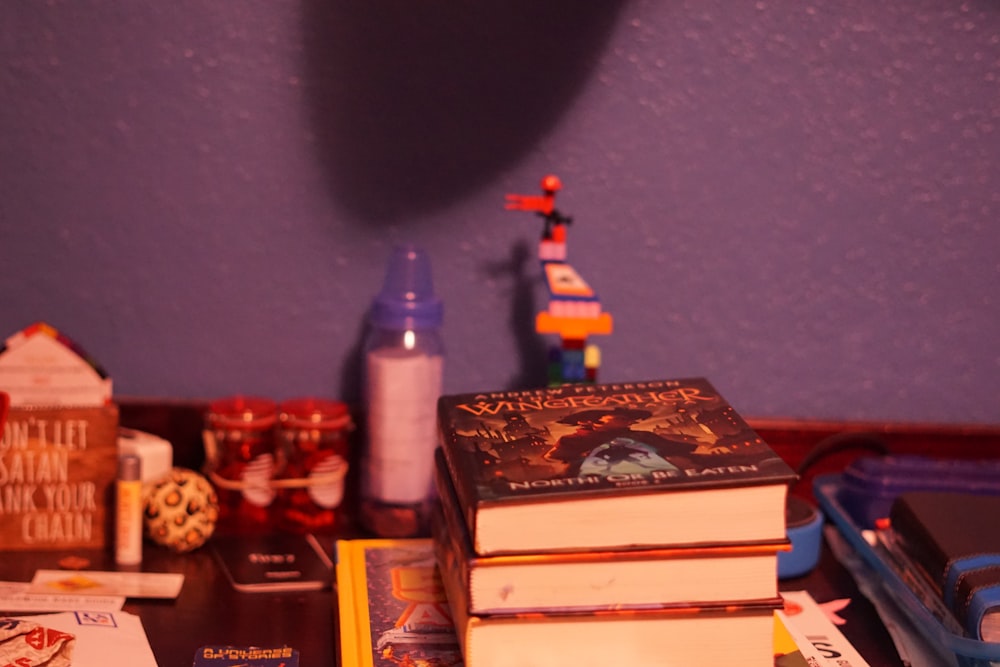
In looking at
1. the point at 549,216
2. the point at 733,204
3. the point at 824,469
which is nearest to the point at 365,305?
the point at 549,216

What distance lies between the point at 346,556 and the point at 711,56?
2.03ft

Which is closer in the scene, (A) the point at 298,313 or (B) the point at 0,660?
(B) the point at 0,660

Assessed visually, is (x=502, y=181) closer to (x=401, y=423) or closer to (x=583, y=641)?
(x=401, y=423)

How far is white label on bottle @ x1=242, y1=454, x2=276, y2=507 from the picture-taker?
101 cm

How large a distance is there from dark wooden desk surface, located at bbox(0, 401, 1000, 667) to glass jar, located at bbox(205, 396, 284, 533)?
0.21 ft

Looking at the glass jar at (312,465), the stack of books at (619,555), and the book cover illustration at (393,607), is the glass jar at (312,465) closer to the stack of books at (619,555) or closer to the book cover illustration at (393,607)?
the book cover illustration at (393,607)

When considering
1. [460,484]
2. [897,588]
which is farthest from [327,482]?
[897,588]

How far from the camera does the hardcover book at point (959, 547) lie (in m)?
0.73

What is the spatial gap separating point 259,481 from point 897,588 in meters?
0.59

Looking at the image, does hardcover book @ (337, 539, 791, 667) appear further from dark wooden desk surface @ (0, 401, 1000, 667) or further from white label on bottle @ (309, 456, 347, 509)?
white label on bottle @ (309, 456, 347, 509)

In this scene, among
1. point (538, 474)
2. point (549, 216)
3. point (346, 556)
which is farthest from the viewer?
point (549, 216)

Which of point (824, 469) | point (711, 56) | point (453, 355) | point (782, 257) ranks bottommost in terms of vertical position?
point (824, 469)

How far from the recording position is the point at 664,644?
0.68 m

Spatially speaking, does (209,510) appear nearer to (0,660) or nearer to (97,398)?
(97,398)
